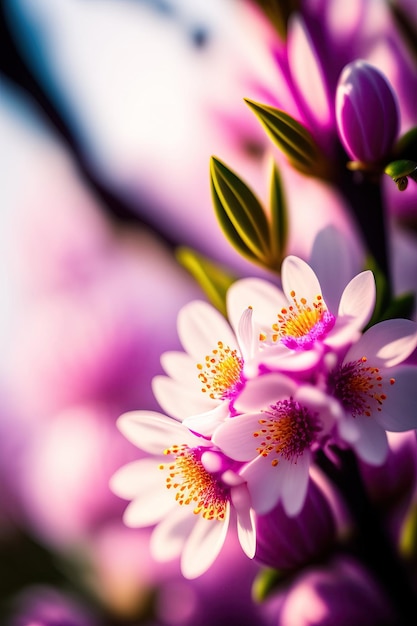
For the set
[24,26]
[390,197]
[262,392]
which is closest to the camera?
[262,392]

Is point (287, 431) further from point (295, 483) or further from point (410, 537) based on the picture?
point (410, 537)

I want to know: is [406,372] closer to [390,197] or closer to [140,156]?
[390,197]

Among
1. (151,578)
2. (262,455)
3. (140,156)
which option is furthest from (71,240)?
(262,455)

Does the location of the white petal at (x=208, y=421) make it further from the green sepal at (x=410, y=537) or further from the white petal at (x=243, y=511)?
the green sepal at (x=410, y=537)

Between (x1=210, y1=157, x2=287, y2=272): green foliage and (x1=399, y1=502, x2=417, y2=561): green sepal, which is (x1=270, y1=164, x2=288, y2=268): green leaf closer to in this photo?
(x1=210, y1=157, x2=287, y2=272): green foliage

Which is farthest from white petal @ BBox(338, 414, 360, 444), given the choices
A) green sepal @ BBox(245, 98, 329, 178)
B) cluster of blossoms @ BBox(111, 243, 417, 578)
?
green sepal @ BBox(245, 98, 329, 178)

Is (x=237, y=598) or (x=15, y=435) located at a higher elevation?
(x=15, y=435)

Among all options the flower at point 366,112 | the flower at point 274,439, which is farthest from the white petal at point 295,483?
the flower at point 366,112

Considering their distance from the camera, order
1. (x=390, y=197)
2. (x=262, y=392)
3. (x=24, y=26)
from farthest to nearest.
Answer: (x=24, y=26) → (x=390, y=197) → (x=262, y=392)
